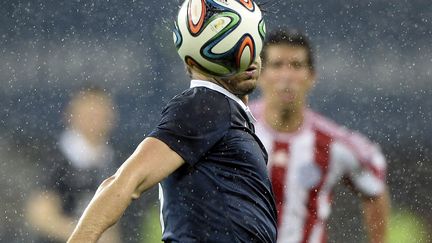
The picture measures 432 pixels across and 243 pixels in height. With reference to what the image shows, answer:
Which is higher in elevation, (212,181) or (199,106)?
(199,106)

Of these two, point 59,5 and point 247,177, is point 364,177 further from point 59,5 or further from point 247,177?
point 59,5

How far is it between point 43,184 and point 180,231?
531 centimetres

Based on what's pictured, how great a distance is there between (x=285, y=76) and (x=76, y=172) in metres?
2.17

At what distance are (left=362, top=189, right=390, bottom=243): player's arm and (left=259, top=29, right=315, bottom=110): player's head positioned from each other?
1.96 ft

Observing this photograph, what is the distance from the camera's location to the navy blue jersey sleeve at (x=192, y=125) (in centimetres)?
312

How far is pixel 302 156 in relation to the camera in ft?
18.1

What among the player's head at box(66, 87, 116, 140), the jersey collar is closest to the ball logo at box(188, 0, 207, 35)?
the jersey collar

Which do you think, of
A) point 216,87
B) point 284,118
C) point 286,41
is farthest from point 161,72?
point 216,87

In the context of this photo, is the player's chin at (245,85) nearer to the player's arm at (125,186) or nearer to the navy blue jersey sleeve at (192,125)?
the navy blue jersey sleeve at (192,125)

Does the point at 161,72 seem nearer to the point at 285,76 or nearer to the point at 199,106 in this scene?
the point at 285,76

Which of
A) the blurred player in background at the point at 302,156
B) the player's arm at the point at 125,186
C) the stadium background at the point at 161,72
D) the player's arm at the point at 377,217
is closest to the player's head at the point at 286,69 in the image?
the blurred player in background at the point at 302,156

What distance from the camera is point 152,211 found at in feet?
26.9

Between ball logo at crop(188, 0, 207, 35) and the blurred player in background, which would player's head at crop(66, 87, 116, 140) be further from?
ball logo at crop(188, 0, 207, 35)

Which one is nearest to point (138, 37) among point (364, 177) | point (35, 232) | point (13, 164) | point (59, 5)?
point (59, 5)
